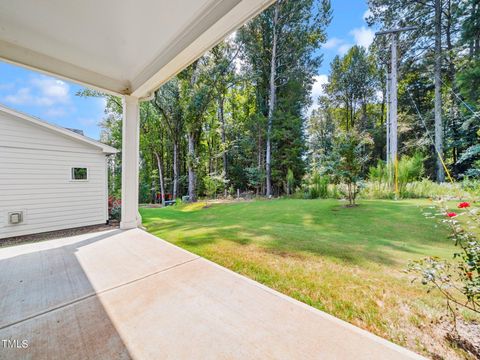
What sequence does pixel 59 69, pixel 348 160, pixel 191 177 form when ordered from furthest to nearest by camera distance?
pixel 191 177 < pixel 348 160 < pixel 59 69

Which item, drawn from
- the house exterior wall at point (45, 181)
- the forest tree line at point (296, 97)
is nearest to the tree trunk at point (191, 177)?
the forest tree line at point (296, 97)

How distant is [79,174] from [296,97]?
411 inches

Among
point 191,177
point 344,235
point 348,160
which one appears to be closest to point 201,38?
point 344,235

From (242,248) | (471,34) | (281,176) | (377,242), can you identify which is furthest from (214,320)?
(471,34)

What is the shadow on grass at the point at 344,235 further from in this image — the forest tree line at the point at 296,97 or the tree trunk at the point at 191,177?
the tree trunk at the point at 191,177

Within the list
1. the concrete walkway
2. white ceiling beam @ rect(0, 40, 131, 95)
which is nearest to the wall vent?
the concrete walkway

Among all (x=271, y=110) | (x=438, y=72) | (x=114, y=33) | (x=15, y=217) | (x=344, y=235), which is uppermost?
(x=438, y=72)

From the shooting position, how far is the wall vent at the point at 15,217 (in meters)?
3.87

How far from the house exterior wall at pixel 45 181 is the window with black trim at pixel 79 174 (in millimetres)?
78

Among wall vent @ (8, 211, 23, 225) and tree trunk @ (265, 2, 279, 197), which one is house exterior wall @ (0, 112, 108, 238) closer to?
wall vent @ (8, 211, 23, 225)

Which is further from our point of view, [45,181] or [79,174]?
[79,174]

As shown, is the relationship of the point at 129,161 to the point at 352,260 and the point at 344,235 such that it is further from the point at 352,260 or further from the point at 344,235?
the point at 344,235

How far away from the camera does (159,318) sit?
1221mm

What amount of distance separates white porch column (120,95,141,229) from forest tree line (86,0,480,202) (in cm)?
485
